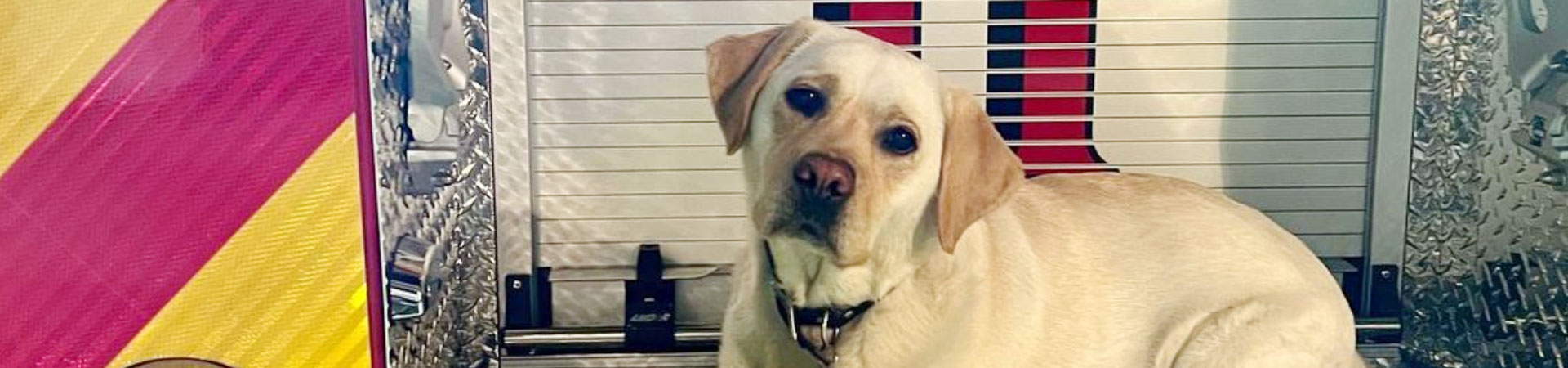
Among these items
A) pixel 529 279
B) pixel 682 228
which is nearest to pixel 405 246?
pixel 529 279

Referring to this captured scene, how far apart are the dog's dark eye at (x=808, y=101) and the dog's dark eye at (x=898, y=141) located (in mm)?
71

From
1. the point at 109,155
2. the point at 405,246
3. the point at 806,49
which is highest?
the point at 806,49

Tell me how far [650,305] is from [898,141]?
16.1 inches

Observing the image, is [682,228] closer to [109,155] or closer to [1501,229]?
[109,155]

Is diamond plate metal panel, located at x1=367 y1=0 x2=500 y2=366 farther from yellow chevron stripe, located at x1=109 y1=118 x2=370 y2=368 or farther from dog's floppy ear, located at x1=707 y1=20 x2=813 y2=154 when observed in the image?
dog's floppy ear, located at x1=707 y1=20 x2=813 y2=154

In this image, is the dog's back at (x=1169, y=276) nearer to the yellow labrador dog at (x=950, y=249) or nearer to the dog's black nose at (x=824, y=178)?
the yellow labrador dog at (x=950, y=249)

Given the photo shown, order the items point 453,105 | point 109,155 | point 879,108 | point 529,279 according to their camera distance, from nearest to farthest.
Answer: point 109,155, point 879,108, point 453,105, point 529,279

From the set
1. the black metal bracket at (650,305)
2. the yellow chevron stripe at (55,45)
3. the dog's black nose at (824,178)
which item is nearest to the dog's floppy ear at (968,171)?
the dog's black nose at (824,178)

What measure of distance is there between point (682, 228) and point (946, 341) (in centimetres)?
35

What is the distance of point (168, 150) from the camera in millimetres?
1447

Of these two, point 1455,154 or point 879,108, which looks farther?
point 1455,154

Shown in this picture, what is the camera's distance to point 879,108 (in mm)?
1586

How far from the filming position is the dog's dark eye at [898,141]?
62.6 inches

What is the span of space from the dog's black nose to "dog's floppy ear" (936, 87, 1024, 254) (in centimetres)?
13
